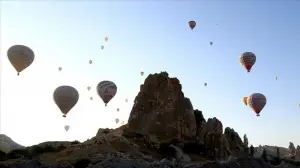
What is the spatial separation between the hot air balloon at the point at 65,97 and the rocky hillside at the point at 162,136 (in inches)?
374

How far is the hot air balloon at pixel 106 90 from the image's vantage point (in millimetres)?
48625

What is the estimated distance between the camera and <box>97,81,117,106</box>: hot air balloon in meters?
48.6

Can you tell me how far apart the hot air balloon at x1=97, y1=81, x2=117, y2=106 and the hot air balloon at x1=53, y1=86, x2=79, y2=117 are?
23.5 ft

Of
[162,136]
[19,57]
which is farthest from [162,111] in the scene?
[19,57]

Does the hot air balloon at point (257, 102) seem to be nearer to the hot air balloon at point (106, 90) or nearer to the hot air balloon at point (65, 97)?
the hot air balloon at point (106, 90)

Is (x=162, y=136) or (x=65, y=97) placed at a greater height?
(x=65, y=97)

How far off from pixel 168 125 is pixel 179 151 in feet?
28.7

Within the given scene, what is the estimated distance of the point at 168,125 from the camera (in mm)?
68688

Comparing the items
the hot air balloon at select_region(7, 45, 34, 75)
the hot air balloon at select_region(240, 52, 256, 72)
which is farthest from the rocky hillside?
the hot air balloon at select_region(7, 45, 34, 75)

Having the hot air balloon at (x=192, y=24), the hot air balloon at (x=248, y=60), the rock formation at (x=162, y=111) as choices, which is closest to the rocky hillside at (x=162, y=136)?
the rock formation at (x=162, y=111)

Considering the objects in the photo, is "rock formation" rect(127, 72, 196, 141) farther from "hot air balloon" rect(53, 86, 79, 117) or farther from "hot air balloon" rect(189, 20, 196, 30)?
"hot air balloon" rect(53, 86, 79, 117)

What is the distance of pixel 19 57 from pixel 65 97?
20.5 feet

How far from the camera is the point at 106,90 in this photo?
4862cm

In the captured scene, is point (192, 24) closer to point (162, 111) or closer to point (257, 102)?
point (257, 102)
